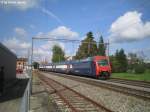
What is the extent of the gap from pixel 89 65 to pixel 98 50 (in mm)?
62375

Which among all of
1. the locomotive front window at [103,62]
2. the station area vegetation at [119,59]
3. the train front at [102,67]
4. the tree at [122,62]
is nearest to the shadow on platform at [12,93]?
the train front at [102,67]

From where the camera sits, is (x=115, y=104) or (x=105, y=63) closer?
(x=115, y=104)

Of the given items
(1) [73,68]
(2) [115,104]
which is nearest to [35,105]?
(2) [115,104]

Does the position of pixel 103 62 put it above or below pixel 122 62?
below

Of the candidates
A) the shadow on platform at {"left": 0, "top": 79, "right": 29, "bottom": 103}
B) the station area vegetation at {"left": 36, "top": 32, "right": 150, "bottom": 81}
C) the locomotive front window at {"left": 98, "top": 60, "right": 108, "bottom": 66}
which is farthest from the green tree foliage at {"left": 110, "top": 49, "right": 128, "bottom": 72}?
the shadow on platform at {"left": 0, "top": 79, "right": 29, "bottom": 103}

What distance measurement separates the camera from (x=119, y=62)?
76.0 metres

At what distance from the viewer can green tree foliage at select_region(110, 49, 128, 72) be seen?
72312 millimetres

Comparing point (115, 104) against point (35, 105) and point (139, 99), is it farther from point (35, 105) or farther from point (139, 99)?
point (35, 105)

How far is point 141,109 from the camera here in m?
12.0

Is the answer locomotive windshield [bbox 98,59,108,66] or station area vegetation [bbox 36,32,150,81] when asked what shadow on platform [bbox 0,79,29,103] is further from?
station area vegetation [bbox 36,32,150,81]

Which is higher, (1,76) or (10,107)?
(1,76)

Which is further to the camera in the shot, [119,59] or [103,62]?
[119,59]

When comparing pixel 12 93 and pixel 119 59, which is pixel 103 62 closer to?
pixel 12 93

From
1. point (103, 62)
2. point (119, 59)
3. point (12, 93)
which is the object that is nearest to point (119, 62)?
point (119, 59)
